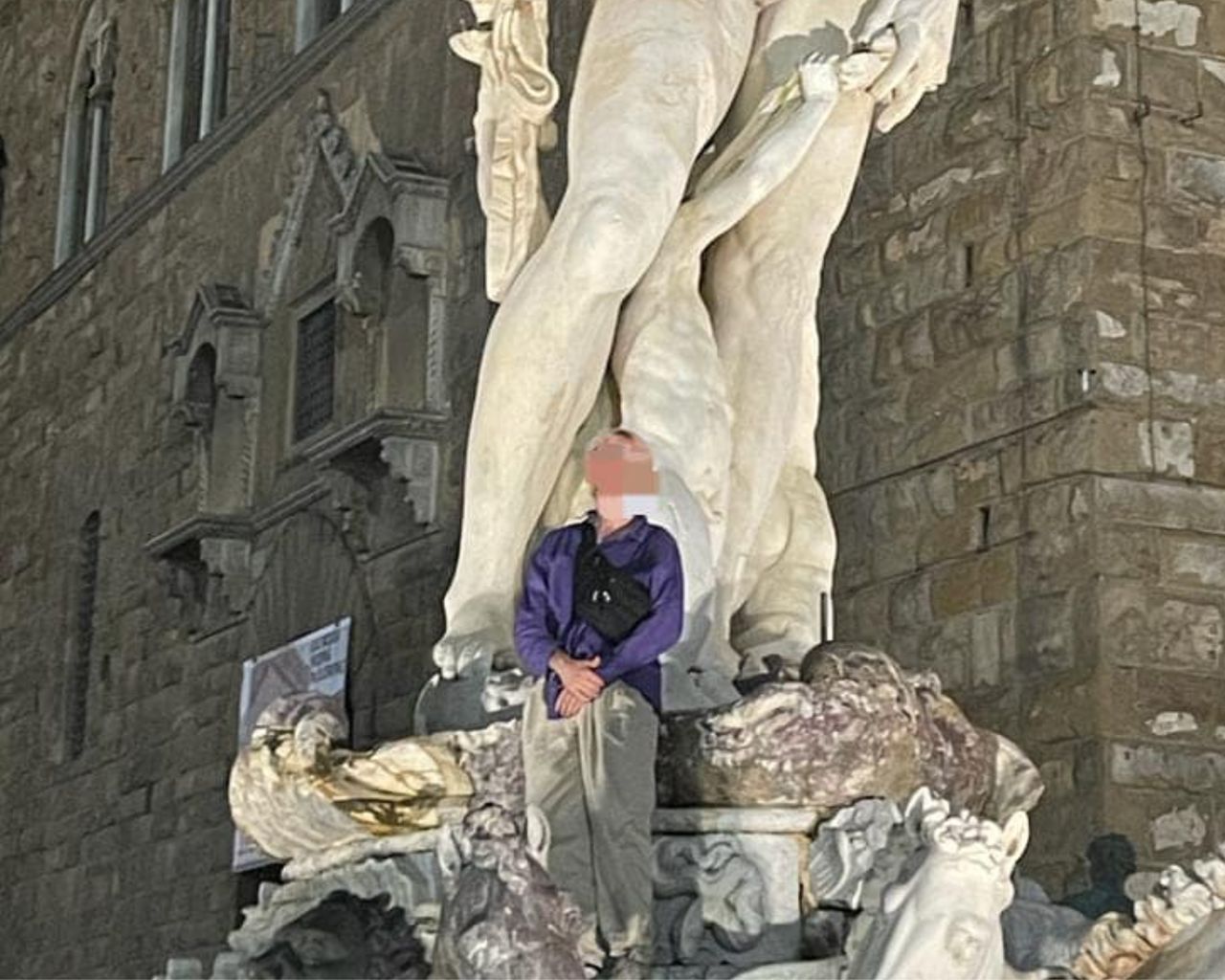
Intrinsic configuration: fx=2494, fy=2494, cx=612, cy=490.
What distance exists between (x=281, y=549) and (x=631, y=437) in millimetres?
10100

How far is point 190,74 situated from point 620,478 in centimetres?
1340

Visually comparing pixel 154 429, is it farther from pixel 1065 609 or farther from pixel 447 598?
pixel 447 598

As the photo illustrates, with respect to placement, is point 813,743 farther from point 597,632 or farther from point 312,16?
point 312,16

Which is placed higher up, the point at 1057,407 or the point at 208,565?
the point at 208,565

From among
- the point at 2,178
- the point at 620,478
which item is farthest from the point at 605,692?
the point at 2,178

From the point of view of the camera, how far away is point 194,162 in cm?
1526

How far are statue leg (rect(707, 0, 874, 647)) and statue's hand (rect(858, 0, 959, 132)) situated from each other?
52 millimetres

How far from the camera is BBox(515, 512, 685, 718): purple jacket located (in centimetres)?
318

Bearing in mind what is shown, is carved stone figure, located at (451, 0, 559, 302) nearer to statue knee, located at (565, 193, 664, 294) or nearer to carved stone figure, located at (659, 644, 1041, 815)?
statue knee, located at (565, 193, 664, 294)

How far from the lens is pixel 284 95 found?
14055 millimetres

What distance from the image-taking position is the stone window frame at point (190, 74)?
15461 mm

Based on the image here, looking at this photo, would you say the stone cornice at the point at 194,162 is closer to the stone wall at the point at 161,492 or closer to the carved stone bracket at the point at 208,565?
the stone wall at the point at 161,492

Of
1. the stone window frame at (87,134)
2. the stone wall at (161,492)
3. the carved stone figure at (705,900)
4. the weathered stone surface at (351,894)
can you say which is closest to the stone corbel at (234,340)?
the stone wall at (161,492)

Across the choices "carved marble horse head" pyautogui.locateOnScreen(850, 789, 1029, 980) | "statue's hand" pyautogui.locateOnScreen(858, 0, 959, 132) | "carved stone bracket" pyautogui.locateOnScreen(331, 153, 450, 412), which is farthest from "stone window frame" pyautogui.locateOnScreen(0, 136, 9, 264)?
"carved marble horse head" pyautogui.locateOnScreen(850, 789, 1029, 980)
